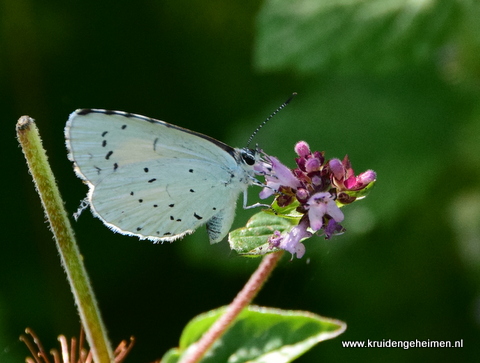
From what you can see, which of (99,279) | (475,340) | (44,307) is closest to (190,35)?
(99,279)

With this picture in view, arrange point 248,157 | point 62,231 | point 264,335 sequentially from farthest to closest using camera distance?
point 248,157 → point 264,335 → point 62,231

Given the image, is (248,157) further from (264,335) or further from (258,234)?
(264,335)

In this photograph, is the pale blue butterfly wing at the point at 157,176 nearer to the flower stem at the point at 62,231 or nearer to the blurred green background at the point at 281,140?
the flower stem at the point at 62,231

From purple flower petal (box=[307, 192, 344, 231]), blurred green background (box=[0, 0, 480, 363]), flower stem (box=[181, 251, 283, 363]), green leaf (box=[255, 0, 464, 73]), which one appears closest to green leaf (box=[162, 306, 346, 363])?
flower stem (box=[181, 251, 283, 363])

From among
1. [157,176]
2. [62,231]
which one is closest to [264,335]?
[157,176]

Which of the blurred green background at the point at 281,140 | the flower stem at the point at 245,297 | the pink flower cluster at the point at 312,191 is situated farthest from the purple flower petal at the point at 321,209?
the blurred green background at the point at 281,140
